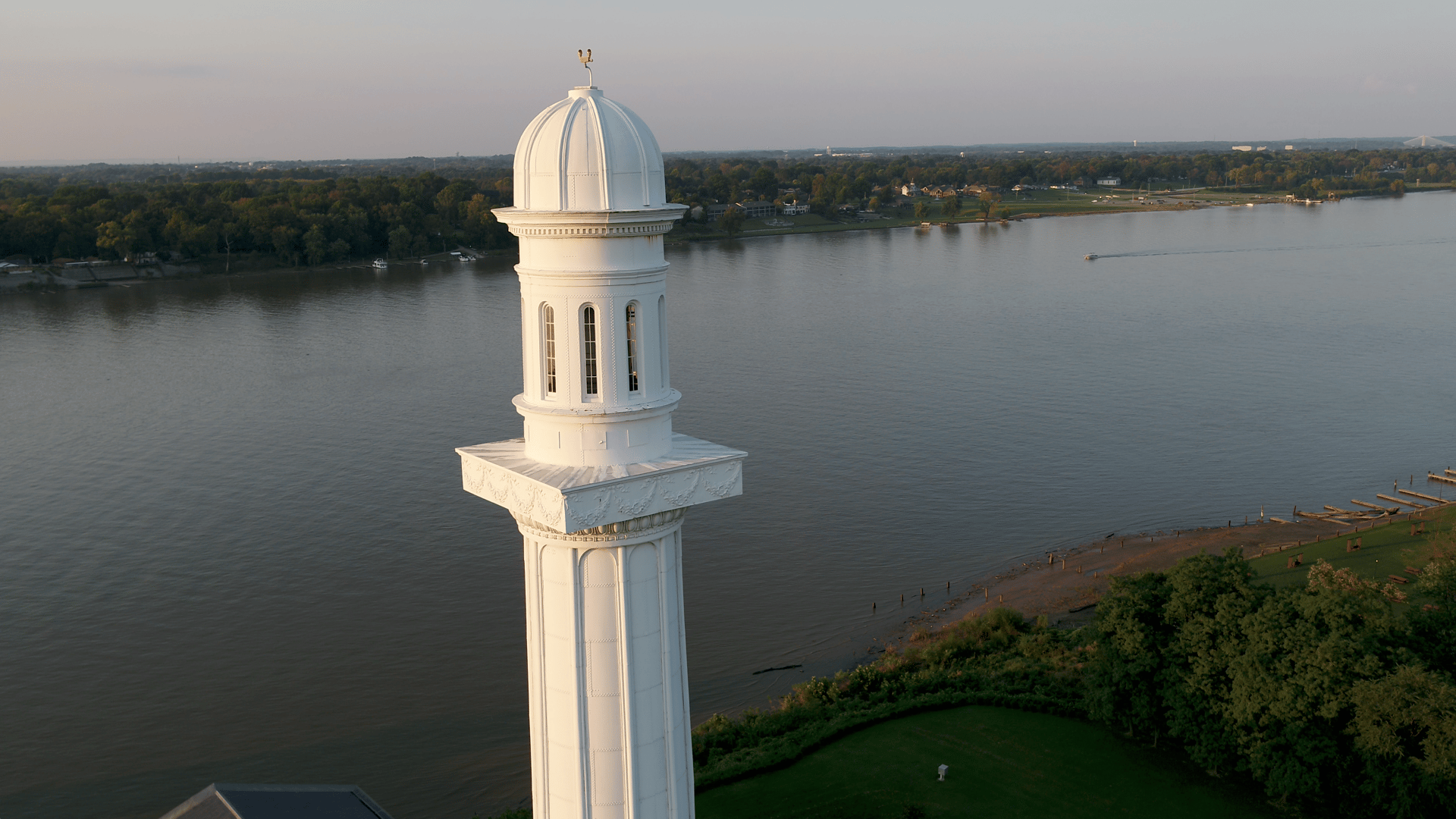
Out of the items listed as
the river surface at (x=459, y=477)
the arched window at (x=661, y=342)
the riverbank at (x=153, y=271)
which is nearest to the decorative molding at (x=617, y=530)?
the arched window at (x=661, y=342)

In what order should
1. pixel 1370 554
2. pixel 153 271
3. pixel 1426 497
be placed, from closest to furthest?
1. pixel 1370 554
2. pixel 1426 497
3. pixel 153 271

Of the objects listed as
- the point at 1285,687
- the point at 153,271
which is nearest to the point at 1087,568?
the point at 1285,687

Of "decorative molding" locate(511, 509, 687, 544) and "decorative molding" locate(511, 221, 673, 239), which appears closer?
"decorative molding" locate(511, 221, 673, 239)

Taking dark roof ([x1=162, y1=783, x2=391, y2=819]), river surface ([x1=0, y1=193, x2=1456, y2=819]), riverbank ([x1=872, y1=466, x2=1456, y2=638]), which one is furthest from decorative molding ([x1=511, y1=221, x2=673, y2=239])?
riverbank ([x1=872, y1=466, x2=1456, y2=638])

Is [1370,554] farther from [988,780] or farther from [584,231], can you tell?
[584,231]

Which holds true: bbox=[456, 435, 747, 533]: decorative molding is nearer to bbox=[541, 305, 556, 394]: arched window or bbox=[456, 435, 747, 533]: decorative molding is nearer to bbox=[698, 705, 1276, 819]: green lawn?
bbox=[541, 305, 556, 394]: arched window

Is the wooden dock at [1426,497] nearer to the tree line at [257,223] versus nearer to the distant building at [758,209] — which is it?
the tree line at [257,223]
